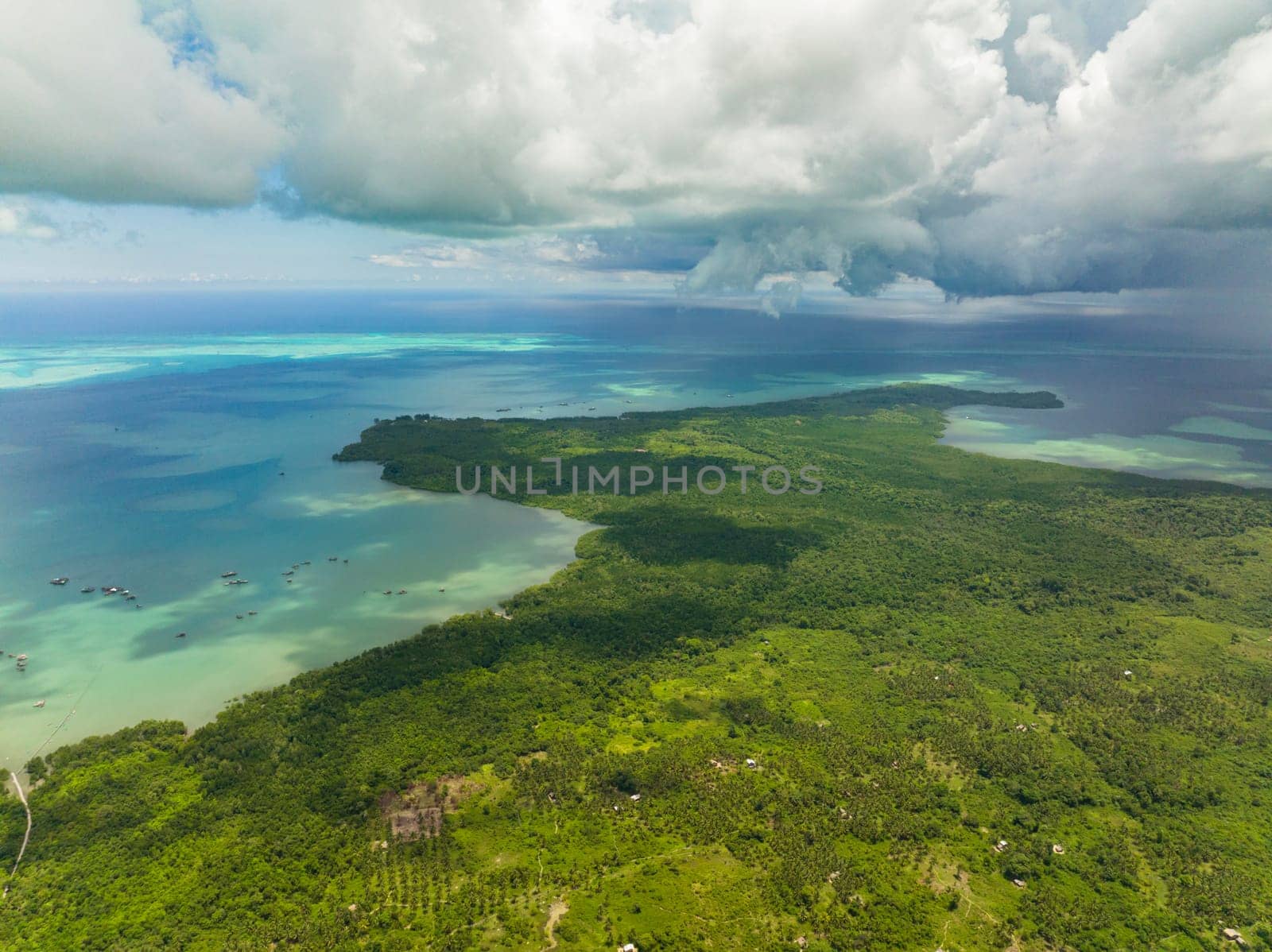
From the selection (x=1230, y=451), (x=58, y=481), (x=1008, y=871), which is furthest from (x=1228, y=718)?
(x=58, y=481)

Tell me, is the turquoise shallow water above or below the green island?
above

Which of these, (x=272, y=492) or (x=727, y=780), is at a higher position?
(x=272, y=492)

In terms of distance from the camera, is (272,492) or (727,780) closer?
(727,780)

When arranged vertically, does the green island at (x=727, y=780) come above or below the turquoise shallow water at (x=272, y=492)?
below

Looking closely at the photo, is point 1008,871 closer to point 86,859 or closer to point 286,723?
point 286,723

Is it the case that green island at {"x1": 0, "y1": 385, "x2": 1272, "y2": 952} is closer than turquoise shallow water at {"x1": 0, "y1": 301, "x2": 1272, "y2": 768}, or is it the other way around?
green island at {"x1": 0, "y1": 385, "x2": 1272, "y2": 952}
